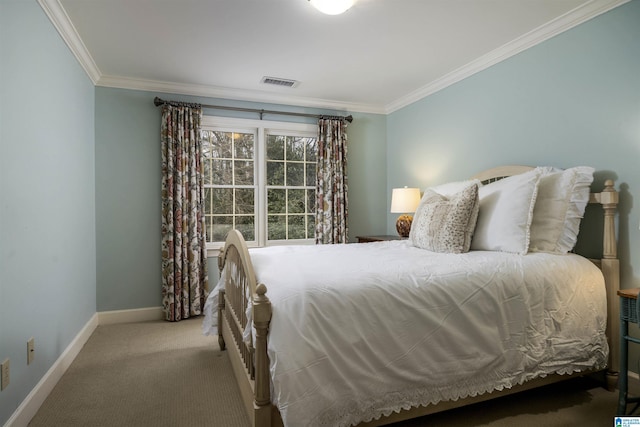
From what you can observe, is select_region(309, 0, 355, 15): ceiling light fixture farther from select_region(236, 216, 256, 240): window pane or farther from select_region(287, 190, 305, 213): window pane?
select_region(236, 216, 256, 240): window pane

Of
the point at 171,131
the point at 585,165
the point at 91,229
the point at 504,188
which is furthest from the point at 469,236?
the point at 91,229

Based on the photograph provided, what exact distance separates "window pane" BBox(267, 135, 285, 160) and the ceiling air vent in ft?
2.31

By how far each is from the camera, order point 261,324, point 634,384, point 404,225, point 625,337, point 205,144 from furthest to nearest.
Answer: point 205,144, point 404,225, point 634,384, point 625,337, point 261,324

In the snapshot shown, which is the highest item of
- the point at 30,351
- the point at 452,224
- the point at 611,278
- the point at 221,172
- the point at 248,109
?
the point at 248,109

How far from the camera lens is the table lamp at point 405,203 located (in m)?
3.93

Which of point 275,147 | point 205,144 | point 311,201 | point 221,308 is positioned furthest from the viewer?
point 311,201

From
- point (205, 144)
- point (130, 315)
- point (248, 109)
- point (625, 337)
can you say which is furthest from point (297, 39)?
point (130, 315)

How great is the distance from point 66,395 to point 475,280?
2.54 meters

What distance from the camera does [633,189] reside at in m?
2.22

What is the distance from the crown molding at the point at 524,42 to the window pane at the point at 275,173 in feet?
5.94

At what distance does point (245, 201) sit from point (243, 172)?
13.8 inches

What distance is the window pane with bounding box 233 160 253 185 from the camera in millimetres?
4285

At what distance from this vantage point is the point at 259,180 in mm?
4312

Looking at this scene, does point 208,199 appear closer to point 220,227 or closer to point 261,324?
point 220,227
